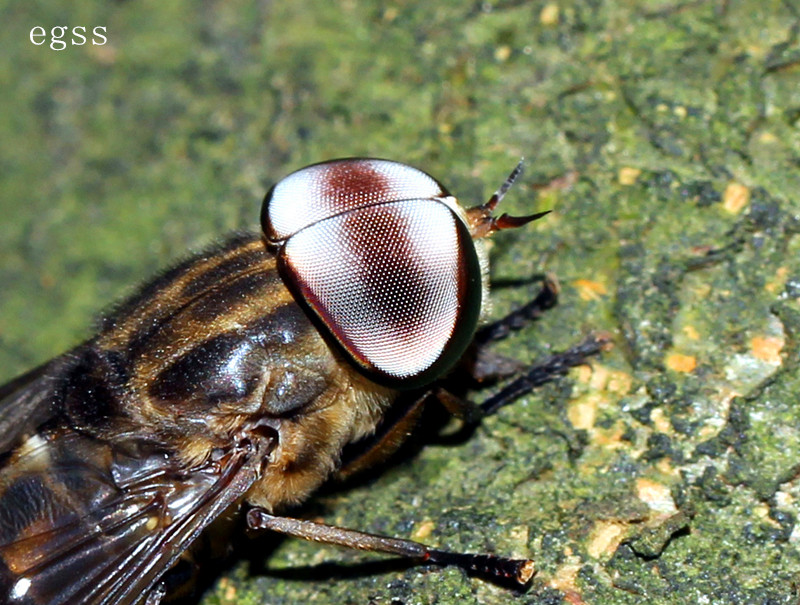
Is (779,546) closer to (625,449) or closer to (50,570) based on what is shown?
(625,449)

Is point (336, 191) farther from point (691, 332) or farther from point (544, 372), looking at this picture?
point (691, 332)

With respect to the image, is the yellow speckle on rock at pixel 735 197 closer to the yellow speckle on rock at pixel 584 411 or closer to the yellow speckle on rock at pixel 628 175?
the yellow speckle on rock at pixel 628 175

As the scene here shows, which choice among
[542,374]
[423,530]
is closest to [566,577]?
[423,530]

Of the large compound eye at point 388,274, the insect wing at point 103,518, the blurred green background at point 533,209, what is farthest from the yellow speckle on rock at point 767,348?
the insect wing at point 103,518

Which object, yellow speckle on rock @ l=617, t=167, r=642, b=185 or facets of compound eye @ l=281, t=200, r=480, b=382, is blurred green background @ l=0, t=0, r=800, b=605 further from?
facets of compound eye @ l=281, t=200, r=480, b=382

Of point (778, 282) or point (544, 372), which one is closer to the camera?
point (778, 282)
